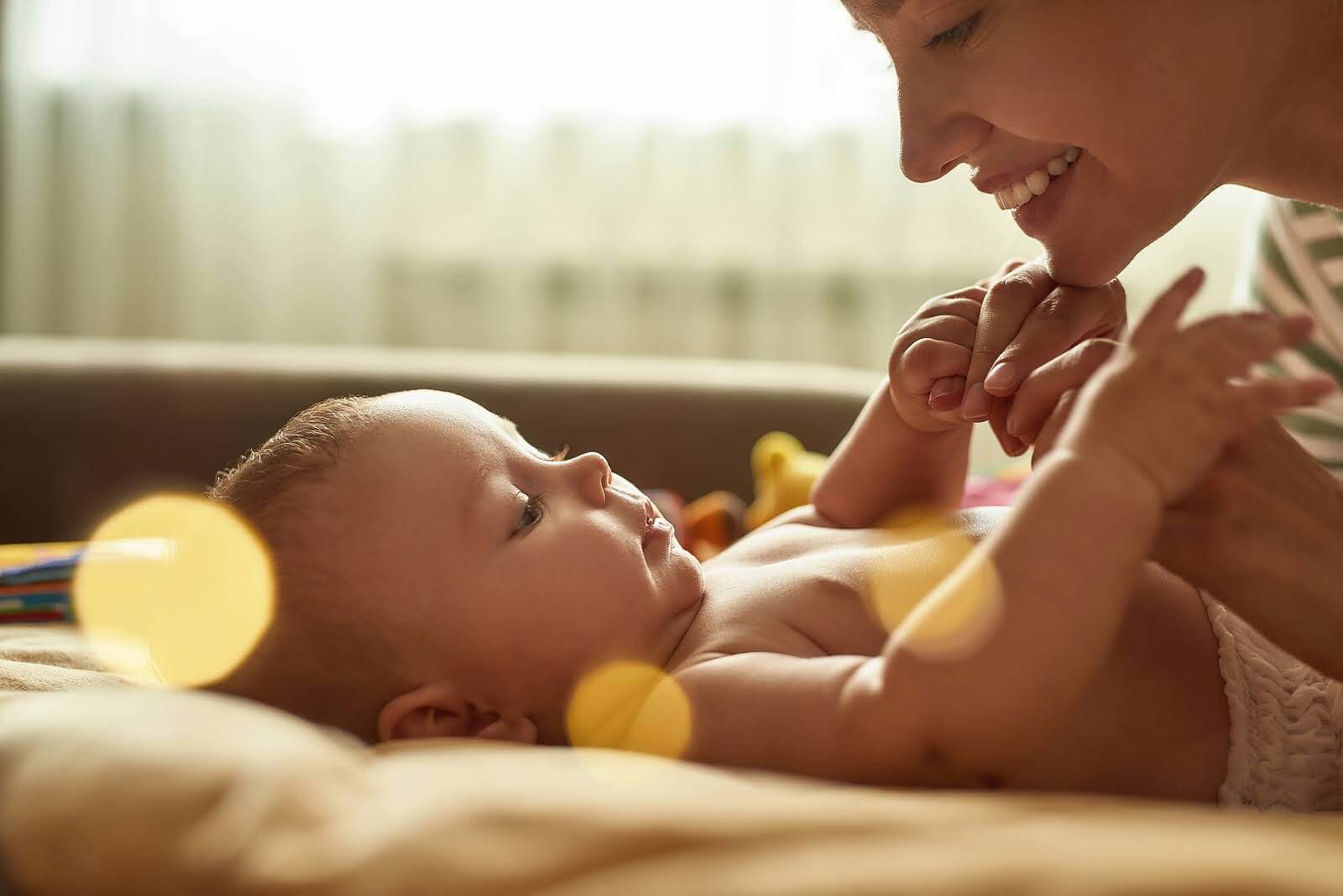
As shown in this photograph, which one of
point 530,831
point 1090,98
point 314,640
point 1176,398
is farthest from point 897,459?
Answer: point 530,831

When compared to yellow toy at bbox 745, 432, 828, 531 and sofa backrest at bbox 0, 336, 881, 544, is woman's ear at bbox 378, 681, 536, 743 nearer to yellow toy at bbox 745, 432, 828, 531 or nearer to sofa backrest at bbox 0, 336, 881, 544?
yellow toy at bbox 745, 432, 828, 531

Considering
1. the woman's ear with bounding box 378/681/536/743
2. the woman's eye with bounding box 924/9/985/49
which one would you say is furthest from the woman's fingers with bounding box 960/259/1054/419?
the woman's ear with bounding box 378/681/536/743

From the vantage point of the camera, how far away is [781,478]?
1.58m

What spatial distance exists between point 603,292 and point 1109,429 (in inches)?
87.8

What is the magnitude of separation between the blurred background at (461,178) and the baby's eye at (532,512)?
1.85 metres

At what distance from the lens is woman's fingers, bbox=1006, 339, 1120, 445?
834mm

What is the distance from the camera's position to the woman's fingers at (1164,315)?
0.72m

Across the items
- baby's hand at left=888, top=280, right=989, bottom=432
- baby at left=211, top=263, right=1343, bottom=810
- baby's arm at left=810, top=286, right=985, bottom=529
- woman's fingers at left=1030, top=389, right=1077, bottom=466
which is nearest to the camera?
baby at left=211, top=263, right=1343, bottom=810

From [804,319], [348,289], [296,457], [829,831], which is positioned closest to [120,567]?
[296,457]

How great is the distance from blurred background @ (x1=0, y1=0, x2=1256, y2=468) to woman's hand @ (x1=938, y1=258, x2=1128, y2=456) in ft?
5.96

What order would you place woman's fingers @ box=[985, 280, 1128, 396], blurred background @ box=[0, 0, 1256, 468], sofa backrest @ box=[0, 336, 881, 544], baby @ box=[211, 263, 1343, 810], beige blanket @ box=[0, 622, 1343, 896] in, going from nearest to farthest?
beige blanket @ box=[0, 622, 1343, 896]
baby @ box=[211, 263, 1343, 810]
woman's fingers @ box=[985, 280, 1128, 396]
sofa backrest @ box=[0, 336, 881, 544]
blurred background @ box=[0, 0, 1256, 468]

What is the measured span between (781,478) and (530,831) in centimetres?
109

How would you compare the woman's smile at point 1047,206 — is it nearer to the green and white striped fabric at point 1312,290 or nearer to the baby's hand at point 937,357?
the baby's hand at point 937,357

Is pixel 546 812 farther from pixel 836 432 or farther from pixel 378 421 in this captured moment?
pixel 836 432
